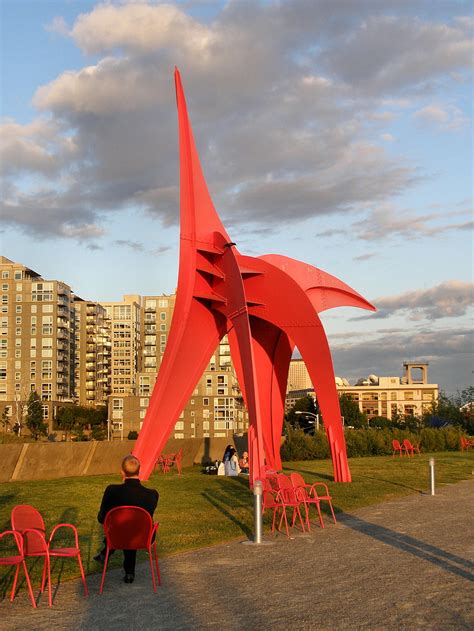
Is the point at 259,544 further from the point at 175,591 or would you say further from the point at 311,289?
the point at 311,289

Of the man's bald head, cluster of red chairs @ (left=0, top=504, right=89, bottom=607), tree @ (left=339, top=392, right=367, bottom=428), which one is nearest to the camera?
cluster of red chairs @ (left=0, top=504, right=89, bottom=607)

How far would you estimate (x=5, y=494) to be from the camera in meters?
17.8

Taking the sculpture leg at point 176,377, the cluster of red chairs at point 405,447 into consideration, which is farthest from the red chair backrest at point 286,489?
the cluster of red chairs at point 405,447

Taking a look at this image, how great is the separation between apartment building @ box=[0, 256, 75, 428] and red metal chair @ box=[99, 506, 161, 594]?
11377 centimetres

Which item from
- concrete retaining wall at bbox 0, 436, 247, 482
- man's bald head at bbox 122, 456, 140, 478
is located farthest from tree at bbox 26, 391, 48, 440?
man's bald head at bbox 122, 456, 140, 478

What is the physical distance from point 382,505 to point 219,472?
8551mm

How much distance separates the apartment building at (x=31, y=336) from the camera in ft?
390

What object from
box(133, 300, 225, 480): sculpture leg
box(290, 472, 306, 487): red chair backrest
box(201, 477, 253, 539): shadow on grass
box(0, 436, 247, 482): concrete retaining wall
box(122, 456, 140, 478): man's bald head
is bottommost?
box(201, 477, 253, 539): shadow on grass

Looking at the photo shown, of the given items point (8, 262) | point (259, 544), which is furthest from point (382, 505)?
point (8, 262)

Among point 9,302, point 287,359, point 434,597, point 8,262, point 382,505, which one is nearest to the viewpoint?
point 434,597

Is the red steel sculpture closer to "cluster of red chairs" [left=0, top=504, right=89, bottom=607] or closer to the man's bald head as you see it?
the man's bald head

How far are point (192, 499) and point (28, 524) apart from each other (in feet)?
29.2

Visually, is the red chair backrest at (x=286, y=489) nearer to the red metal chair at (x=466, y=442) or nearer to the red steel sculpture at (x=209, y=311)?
the red steel sculpture at (x=209, y=311)

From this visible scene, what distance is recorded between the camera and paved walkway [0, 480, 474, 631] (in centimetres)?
639
